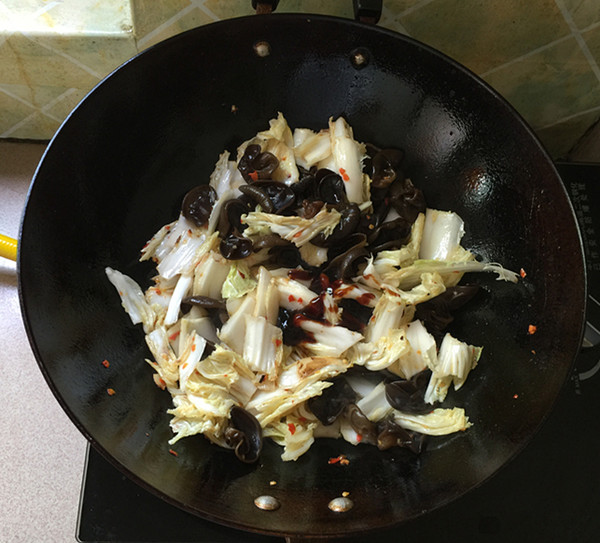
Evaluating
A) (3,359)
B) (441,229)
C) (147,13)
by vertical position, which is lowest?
(3,359)

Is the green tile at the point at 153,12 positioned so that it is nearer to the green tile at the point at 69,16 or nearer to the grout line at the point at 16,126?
the green tile at the point at 69,16

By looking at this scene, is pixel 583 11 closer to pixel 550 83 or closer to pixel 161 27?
pixel 550 83

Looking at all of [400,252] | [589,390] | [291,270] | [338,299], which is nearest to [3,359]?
[291,270]

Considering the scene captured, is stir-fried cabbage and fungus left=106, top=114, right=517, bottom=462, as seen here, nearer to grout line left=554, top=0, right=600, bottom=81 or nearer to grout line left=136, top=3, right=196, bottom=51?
grout line left=136, top=3, right=196, bottom=51

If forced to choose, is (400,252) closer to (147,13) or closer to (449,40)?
(449,40)

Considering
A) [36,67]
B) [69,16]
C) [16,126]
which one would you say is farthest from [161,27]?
[16,126]

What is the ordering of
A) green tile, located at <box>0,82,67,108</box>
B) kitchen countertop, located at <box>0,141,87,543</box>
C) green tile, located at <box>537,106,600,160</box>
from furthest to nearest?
1. green tile, located at <box>537,106,600,160</box>
2. green tile, located at <box>0,82,67,108</box>
3. kitchen countertop, located at <box>0,141,87,543</box>

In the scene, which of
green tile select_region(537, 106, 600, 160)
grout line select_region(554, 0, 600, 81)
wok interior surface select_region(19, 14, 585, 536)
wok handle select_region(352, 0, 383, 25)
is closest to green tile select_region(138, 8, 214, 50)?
wok interior surface select_region(19, 14, 585, 536)
